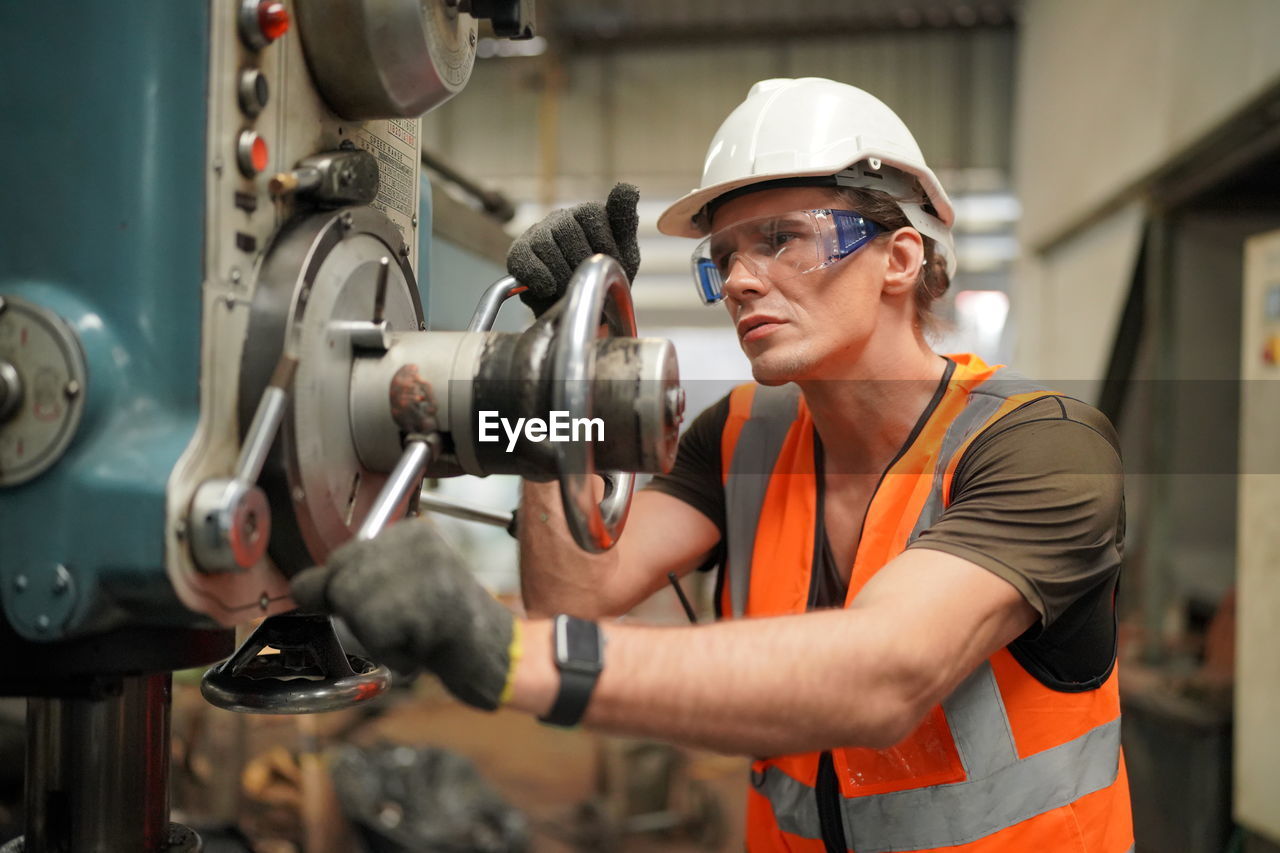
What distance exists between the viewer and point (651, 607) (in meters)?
4.78

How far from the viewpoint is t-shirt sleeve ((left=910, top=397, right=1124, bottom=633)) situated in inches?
35.4

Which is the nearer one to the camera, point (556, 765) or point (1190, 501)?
point (1190, 501)

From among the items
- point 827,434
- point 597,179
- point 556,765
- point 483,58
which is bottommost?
point 556,765

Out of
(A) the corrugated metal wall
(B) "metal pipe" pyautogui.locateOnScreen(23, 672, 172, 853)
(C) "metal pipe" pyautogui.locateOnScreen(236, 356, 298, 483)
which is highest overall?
(A) the corrugated metal wall

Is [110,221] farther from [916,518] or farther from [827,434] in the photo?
[827,434]

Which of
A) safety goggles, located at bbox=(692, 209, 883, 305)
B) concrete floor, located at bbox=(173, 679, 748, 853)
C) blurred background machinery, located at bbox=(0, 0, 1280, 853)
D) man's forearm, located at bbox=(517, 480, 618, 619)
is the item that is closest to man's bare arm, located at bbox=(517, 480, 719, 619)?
man's forearm, located at bbox=(517, 480, 618, 619)

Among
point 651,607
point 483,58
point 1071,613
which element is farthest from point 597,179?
point 1071,613

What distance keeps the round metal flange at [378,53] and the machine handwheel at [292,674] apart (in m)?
0.44

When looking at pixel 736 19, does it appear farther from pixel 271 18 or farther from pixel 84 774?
pixel 84 774

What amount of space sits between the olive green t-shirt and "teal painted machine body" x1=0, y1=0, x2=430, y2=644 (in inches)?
25.6

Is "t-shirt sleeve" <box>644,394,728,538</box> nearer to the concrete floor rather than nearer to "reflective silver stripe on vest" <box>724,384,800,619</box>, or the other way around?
"reflective silver stripe on vest" <box>724,384,800,619</box>

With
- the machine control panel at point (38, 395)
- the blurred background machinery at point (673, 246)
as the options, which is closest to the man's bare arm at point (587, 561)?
the blurred background machinery at point (673, 246)

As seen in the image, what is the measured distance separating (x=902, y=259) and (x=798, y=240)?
0.57 ft

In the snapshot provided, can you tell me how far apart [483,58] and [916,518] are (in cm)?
523
